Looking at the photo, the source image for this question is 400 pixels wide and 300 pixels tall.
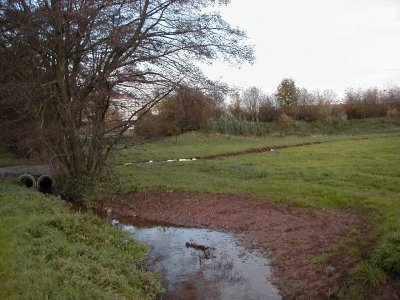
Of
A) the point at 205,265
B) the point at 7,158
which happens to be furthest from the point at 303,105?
the point at 205,265

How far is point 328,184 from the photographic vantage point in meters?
15.3

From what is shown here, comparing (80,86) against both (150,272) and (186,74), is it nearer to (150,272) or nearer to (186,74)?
(186,74)

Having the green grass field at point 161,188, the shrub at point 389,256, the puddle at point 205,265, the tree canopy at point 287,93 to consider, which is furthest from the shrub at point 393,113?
the shrub at point 389,256

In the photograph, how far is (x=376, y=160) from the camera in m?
20.0

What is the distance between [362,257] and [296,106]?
156 feet

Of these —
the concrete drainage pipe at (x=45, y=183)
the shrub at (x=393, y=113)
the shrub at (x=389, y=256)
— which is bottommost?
the shrub at (x=389, y=256)

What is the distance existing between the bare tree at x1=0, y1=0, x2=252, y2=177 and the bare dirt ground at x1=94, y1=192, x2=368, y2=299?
3.33 meters

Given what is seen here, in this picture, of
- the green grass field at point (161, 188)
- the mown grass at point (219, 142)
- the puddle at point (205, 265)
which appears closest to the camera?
the green grass field at point (161, 188)

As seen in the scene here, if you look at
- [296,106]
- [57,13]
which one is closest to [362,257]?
[57,13]

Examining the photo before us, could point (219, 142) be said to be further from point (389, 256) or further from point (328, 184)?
point (389, 256)

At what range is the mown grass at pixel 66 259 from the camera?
6.23 m

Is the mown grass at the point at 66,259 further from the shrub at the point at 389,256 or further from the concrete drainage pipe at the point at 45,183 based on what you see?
the concrete drainage pipe at the point at 45,183

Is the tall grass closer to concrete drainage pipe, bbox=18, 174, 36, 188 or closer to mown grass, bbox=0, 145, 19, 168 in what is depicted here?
mown grass, bbox=0, 145, 19, 168

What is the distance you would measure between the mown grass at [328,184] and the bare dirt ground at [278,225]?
0.40m
